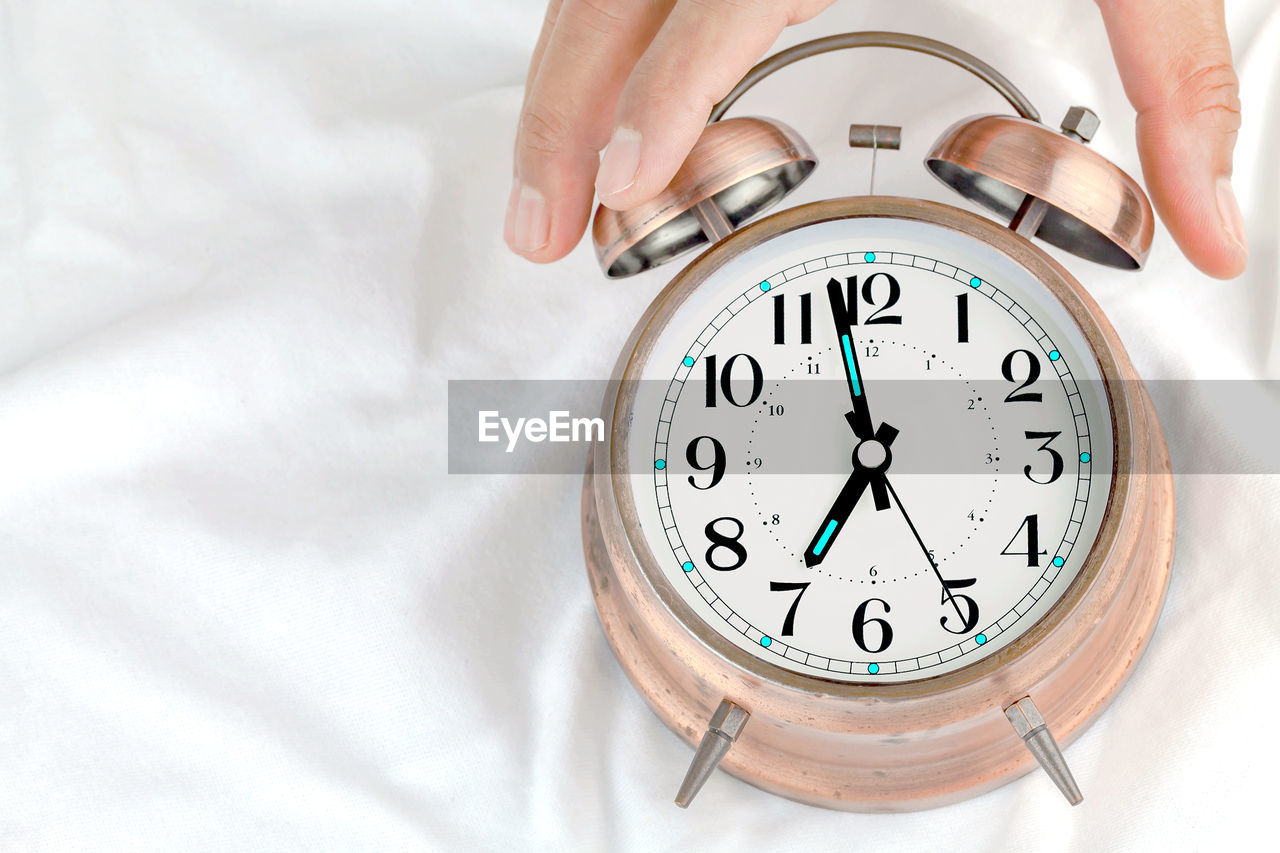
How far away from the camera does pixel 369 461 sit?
104cm

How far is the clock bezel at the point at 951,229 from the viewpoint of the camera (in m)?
0.76

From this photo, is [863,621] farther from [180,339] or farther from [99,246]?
[99,246]

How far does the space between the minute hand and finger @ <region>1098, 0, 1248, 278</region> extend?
0.82 feet

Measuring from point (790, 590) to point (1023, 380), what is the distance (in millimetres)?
216

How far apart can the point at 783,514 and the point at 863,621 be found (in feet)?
0.29

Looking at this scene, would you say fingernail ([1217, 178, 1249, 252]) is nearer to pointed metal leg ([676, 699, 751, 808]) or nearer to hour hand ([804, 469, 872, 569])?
hour hand ([804, 469, 872, 569])

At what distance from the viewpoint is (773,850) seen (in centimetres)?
91

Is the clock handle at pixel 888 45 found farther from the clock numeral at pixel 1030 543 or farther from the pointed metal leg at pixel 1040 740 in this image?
the pointed metal leg at pixel 1040 740

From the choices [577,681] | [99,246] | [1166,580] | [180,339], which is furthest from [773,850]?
[99,246]

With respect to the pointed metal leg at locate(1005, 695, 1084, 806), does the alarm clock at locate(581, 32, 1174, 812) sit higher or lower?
higher

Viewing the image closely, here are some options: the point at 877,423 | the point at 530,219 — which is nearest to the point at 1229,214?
the point at 877,423

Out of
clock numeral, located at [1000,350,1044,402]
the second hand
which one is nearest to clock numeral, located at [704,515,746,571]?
the second hand

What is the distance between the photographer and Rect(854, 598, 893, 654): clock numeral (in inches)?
31.1

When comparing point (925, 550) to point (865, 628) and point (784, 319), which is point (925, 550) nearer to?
point (865, 628)
